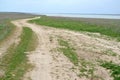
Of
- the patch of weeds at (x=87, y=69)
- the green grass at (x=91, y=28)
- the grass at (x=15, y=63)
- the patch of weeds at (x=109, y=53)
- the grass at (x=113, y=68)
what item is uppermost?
the grass at (x=15, y=63)

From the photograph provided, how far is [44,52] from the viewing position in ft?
69.2

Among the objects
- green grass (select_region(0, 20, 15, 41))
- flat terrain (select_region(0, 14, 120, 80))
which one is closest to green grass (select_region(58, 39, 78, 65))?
flat terrain (select_region(0, 14, 120, 80))

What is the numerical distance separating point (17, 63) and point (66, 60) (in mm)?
3312

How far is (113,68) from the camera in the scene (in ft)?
56.1

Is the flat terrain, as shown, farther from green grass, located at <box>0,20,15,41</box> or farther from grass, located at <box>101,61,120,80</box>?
green grass, located at <box>0,20,15,41</box>

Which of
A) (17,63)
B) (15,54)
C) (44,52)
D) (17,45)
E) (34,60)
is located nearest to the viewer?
(17,63)

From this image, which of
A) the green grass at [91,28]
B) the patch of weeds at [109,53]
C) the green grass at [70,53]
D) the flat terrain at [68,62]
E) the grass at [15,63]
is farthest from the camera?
the green grass at [91,28]

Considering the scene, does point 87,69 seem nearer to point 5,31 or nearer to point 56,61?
point 56,61

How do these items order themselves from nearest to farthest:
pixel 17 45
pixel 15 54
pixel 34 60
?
pixel 34 60
pixel 15 54
pixel 17 45

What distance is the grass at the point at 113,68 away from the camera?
618 inches

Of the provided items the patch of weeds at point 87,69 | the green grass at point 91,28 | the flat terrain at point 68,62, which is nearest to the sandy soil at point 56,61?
the flat terrain at point 68,62

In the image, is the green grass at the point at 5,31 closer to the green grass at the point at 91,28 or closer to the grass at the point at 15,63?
the grass at the point at 15,63

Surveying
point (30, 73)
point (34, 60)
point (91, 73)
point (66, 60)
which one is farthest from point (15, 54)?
point (91, 73)

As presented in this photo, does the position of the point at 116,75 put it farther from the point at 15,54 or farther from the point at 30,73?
the point at 15,54
